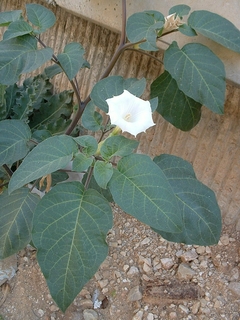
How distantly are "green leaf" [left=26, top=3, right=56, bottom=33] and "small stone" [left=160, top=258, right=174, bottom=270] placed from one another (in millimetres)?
858

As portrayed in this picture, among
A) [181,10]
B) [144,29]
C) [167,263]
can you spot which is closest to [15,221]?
[167,263]

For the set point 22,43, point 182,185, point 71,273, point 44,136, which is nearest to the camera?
point 71,273

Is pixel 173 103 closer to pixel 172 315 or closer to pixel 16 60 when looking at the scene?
pixel 16 60

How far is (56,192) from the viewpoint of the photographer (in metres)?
0.98

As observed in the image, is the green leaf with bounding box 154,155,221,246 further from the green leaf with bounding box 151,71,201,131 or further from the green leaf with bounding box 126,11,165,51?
the green leaf with bounding box 126,11,165,51

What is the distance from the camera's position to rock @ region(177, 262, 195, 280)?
1.36 m

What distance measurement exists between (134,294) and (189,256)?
0.24 meters

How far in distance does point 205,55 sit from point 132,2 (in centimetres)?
38

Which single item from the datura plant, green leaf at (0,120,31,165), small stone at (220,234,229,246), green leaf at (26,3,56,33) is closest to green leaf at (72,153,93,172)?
the datura plant

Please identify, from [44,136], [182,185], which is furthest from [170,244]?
[44,136]

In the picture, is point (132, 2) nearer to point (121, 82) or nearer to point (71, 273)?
point (121, 82)

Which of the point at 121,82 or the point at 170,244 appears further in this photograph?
the point at 170,244

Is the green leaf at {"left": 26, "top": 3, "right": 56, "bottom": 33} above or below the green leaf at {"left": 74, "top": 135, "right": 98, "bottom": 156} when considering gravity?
above

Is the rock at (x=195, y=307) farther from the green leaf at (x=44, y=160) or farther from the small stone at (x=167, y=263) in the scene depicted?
the green leaf at (x=44, y=160)
